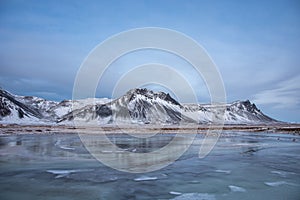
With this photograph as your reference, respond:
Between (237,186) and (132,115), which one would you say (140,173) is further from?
(132,115)

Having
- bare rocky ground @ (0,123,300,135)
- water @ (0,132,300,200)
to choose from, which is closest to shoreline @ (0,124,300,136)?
bare rocky ground @ (0,123,300,135)

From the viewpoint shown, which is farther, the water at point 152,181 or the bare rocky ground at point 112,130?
the bare rocky ground at point 112,130

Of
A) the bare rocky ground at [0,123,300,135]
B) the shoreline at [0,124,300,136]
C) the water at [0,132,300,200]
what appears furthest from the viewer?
the bare rocky ground at [0,123,300,135]

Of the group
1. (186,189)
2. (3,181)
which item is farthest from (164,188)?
(3,181)

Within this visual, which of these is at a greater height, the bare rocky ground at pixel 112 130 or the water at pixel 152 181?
the bare rocky ground at pixel 112 130

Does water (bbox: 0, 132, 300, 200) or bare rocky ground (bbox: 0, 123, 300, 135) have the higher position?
bare rocky ground (bbox: 0, 123, 300, 135)

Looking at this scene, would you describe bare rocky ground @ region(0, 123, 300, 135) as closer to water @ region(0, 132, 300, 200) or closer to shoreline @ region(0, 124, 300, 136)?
shoreline @ region(0, 124, 300, 136)

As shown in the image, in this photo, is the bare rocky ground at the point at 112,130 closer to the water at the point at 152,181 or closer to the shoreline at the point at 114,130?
the shoreline at the point at 114,130

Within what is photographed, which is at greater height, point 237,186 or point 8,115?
point 8,115

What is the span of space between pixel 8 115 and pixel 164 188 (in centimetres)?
15595

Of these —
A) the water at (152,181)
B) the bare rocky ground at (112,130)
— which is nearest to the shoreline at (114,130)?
the bare rocky ground at (112,130)

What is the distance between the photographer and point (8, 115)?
143 metres

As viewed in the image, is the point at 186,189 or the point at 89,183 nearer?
the point at 186,189

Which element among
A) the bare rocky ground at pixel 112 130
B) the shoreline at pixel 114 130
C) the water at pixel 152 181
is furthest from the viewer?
the bare rocky ground at pixel 112 130
